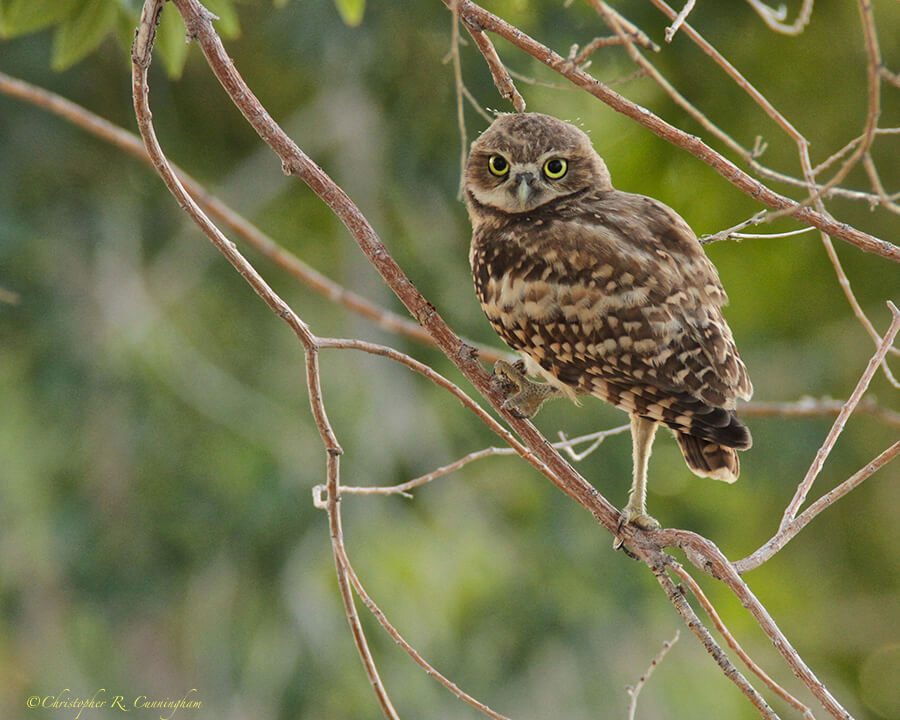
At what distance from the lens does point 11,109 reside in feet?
→ 18.1

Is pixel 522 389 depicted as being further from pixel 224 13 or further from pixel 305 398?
pixel 305 398

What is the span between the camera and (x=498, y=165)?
2.85 metres

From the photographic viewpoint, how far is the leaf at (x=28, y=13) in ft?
8.54

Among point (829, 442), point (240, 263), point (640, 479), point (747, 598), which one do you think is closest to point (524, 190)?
point (640, 479)

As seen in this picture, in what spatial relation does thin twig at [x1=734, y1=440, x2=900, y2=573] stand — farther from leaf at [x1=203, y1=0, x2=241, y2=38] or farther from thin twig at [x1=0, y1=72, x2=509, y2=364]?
leaf at [x1=203, y1=0, x2=241, y2=38]

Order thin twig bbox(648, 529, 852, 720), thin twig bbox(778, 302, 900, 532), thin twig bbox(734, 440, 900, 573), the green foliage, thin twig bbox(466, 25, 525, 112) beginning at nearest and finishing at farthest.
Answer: thin twig bbox(648, 529, 852, 720)
thin twig bbox(734, 440, 900, 573)
thin twig bbox(778, 302, 900, 532)
thin twig bbox(466, 25, 525, 112)
the green foliage

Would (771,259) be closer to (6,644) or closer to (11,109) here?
(11,109)

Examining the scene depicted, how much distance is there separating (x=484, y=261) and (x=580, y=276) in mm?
311

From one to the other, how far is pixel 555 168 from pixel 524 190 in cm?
14

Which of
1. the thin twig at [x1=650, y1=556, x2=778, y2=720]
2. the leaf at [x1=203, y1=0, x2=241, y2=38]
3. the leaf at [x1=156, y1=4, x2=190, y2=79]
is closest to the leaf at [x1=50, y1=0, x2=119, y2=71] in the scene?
the leaf at [x1=156, y1=4, x2=190, y2=79]

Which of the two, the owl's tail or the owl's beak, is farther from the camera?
the owl's beak

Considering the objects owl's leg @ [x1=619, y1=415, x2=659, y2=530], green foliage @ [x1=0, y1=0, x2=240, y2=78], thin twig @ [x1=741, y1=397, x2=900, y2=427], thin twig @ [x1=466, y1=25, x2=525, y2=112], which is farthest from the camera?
thin twig @ [x1=741, y1=397, x2=900, y2=427]

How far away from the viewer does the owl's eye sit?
283 cm

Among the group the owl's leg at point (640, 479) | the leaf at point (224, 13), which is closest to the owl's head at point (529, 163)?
the owl's leg at point (640, 479)
